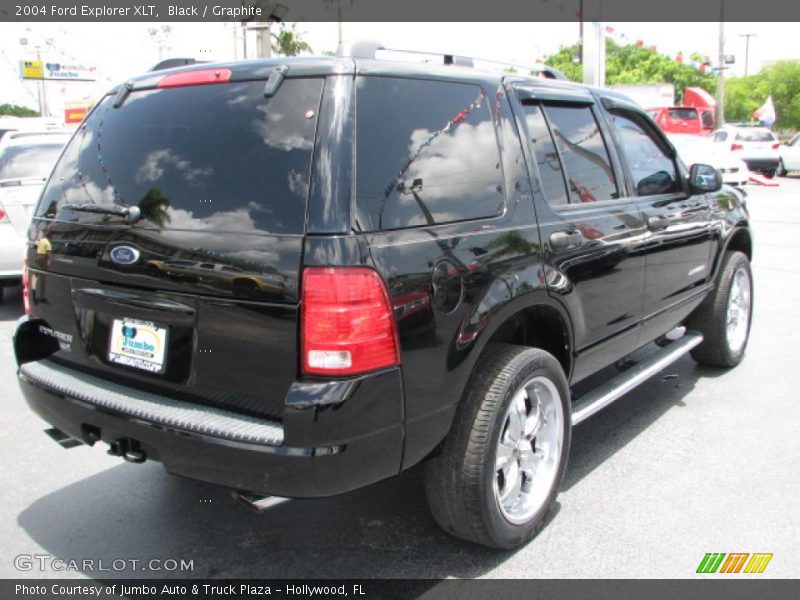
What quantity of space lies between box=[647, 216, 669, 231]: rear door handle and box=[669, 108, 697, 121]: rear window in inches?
1052

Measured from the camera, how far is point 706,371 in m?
5.68

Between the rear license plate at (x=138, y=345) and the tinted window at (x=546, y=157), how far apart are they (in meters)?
1.80

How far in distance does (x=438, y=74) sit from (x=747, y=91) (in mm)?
60754

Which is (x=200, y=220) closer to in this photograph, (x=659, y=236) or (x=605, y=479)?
(x=605, y=479)

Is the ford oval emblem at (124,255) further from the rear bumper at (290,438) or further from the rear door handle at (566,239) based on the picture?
the rear door handle at (566,239)

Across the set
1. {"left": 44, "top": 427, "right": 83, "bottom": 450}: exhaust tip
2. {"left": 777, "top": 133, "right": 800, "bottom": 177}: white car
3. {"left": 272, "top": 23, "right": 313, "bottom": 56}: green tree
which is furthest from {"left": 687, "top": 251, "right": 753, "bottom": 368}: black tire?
{"left": 777, "top": 133, "right": 800, "bottom": 177}: white car

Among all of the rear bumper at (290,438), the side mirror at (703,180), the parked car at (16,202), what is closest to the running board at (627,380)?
the side mirror at (703,180)

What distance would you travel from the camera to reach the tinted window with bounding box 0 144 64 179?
26.3ft

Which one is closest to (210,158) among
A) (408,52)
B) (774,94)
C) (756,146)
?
(408,52)

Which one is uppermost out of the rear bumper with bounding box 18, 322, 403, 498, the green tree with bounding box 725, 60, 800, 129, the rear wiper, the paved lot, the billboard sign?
the billboard sign

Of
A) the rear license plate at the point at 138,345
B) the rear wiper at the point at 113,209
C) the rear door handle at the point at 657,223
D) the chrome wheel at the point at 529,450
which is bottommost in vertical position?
the chrome wheel at the point at 529,450

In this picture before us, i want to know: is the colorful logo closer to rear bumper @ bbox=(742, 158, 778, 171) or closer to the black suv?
the black suv

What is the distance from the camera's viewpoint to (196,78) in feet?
9.67

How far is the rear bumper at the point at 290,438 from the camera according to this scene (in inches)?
96.0
